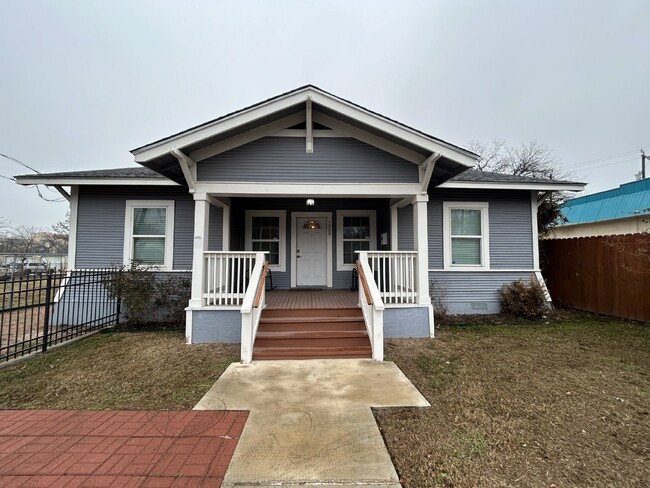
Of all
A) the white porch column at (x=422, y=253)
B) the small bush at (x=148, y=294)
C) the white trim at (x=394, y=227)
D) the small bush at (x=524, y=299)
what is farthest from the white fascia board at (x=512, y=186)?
the small bush at (x=148, y=294)

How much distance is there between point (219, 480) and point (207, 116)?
36549 mm

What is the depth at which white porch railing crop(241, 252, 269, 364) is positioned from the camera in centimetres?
452

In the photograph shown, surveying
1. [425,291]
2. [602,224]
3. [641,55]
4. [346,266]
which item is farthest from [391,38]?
[425,291]

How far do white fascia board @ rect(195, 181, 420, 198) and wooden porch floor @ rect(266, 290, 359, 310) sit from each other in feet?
7.05

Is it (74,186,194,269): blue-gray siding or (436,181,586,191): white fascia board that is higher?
(436,181,586,191): white fascia board

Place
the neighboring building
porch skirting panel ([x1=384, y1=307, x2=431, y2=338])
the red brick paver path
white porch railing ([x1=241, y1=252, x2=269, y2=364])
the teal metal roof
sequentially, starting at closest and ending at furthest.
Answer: the red brick paver path → white porch railing ([x1=241, y1=252, x2=269, y2=364]) → porch skirting panel ([x1=384, y1=307, x2=431, y2=338]) → the neighboring building → the teal metal roof

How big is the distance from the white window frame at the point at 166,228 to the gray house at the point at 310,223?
31 millimetres

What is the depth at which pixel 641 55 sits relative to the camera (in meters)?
15.4

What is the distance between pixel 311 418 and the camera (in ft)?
9.68

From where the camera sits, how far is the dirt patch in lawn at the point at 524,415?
2201 millimetres

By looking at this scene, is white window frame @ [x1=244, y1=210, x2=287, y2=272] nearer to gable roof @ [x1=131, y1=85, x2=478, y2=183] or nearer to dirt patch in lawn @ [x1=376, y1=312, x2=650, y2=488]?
gable roof @ [x1=131, y1=85, x2=478, y2=183]

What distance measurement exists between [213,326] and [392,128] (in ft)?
15.7

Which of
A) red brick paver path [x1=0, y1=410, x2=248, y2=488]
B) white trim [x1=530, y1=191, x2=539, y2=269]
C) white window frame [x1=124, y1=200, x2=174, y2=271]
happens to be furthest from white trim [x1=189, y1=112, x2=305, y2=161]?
white trim [x1=530, y1=191, x2=539, y2=269]

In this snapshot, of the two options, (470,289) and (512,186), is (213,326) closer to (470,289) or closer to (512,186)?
(470,289)
